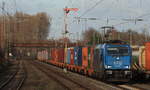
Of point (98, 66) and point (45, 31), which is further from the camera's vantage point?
point (45, 31)

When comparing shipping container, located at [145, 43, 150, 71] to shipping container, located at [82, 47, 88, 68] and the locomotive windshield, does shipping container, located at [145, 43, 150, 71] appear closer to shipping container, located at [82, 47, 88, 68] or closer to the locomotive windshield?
the locomotive windshield

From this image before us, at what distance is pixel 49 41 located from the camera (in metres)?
105

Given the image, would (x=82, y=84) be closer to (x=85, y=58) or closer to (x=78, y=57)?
(x=85, y=58)

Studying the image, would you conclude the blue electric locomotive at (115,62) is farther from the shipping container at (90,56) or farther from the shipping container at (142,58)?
the shipping container at (90,56)

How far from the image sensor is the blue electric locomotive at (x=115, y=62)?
2048cm

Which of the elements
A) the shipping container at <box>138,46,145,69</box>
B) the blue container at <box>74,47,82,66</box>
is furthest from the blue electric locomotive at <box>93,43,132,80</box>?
the blue container at <box>74,47,82,66</box>

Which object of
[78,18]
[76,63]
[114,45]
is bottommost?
[76,63]

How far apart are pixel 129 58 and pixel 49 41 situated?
85094 mm

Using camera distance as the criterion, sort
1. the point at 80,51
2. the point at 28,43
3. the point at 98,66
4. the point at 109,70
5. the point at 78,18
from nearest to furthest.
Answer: the point at 109,70 → the point at 98,66 → the point at 80,51 → the point at 78,18 → the point at 28,43

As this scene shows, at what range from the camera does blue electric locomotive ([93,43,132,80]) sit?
67.2 ft

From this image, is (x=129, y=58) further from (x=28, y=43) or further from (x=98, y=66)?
(x=28, y=43)

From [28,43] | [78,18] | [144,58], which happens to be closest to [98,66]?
[144,58]

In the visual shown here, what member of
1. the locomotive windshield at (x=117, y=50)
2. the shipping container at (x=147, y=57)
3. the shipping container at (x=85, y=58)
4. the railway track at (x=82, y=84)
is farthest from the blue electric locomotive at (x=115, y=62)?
the shipping container at (x=85, y=58)

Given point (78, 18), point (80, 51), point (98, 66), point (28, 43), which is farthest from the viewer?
point (28, 43)
